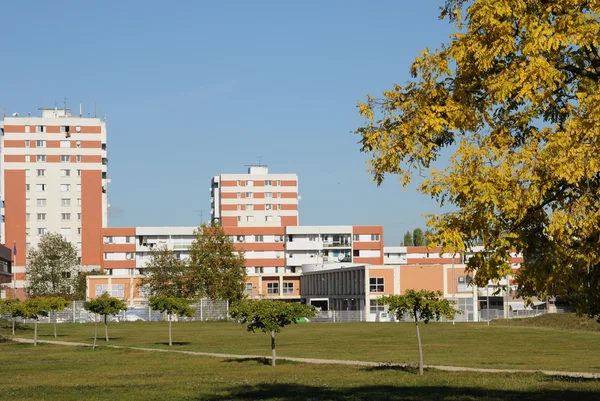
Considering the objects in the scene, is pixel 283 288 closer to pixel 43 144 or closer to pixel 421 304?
pixel 43 144

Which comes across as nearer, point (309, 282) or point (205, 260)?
point (205, 260)

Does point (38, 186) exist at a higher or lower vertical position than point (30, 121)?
lower

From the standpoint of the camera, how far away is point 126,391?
94.4 ft

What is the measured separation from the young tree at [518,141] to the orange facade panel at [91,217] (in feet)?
473

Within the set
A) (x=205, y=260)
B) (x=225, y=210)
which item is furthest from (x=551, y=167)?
(x=225, y=210)

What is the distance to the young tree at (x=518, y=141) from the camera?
1420 cm

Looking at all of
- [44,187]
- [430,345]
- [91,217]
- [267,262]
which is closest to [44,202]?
[44,187]

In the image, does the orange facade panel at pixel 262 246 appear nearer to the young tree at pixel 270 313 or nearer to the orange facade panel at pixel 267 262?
the orange facade panel at pixel 267 262

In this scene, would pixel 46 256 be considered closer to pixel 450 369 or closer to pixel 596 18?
pixel 450 369

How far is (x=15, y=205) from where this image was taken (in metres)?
157

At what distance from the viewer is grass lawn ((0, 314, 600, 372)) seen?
150 feet

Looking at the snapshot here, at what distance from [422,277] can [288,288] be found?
124 feet

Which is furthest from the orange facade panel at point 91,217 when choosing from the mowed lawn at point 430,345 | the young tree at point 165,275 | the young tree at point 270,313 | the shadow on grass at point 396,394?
the shadow on grass at point 396,394

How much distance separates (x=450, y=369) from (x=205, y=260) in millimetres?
81036
